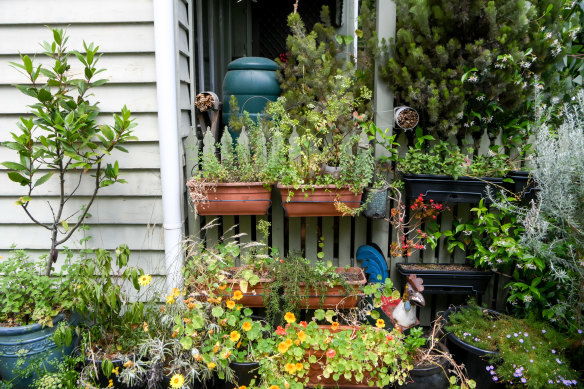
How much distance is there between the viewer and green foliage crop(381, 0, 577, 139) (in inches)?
96.7

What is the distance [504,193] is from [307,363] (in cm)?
159

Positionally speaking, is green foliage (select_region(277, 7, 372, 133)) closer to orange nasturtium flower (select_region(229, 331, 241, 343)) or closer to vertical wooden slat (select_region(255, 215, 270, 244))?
vertical wooden slat (select_region(255, 215, 270, 244))

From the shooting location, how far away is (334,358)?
2154 millimetres

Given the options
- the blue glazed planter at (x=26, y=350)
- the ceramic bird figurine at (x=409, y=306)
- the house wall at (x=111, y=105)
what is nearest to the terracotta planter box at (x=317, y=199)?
the ceramic bird figurine at (x=409, y=306)

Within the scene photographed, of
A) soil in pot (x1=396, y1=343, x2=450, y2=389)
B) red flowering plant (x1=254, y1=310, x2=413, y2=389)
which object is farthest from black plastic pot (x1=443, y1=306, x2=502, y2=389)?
red flowering plant (x1=254, y1=310, x2=413, y2=389)

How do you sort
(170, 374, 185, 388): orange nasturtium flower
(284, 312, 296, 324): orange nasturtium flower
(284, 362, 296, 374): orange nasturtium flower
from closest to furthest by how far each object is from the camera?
(170, 374, 185, 388): orange nasturtium flower
(284, 362, 296, 374): orange nasturtium flower
(284, 312, 296, 324): orange nasturtium flower

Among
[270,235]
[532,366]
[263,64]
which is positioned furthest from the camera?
[263,64]

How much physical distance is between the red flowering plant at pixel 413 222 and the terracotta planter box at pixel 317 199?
1.04ft

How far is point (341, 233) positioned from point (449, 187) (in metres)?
0.74

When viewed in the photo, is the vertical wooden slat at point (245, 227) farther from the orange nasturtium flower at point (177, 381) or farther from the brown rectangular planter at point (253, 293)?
the orange nasturtium flower at point (177, 381)

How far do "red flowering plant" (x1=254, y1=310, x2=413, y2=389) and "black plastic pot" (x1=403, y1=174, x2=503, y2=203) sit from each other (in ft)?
2.79

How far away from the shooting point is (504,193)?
2.69 metres

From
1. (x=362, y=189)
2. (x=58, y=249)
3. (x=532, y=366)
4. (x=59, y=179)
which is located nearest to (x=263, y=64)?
(x=362, y=189)

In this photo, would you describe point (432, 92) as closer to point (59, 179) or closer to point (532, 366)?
point (532, 366)
